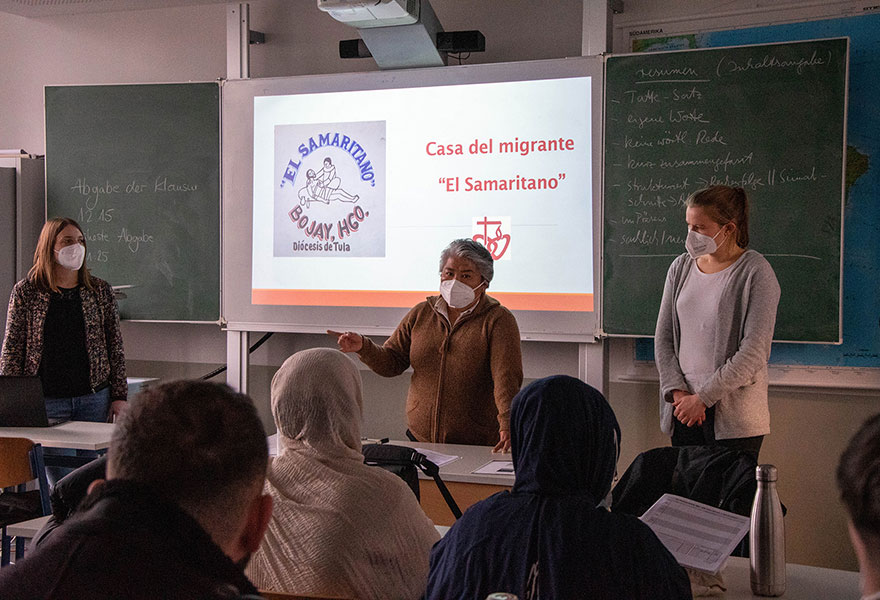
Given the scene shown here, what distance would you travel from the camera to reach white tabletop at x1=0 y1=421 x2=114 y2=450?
335 cm

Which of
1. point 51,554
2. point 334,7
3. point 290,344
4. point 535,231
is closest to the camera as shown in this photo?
point 51,554

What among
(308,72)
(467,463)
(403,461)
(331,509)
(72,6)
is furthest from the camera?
(72,6)

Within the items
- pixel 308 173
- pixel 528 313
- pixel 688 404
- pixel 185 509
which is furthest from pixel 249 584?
pixel 308 173

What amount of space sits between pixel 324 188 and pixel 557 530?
3.64 metres

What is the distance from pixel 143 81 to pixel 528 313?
9.82 feet

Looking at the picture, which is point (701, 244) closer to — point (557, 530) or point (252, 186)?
point (557, 530)

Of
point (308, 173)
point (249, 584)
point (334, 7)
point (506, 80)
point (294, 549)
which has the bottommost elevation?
point (294, 549)

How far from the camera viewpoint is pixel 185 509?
0.94 metres

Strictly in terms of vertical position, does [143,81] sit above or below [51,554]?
above

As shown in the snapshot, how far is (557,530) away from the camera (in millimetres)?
1600

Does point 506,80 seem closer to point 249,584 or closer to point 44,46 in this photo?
point 44,46

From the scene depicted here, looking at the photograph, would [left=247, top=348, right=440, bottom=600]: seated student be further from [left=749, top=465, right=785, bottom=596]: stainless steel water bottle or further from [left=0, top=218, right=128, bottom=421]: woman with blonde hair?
[left=0, top=218, right=128, bottom=421]: woman with blonde hair

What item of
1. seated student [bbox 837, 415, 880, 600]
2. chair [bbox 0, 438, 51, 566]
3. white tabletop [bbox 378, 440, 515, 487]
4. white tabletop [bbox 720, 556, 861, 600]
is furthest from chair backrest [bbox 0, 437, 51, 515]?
seated student [bbox 837, 415, 880, 600]

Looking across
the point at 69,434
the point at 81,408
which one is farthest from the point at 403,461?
the point at 81,408
